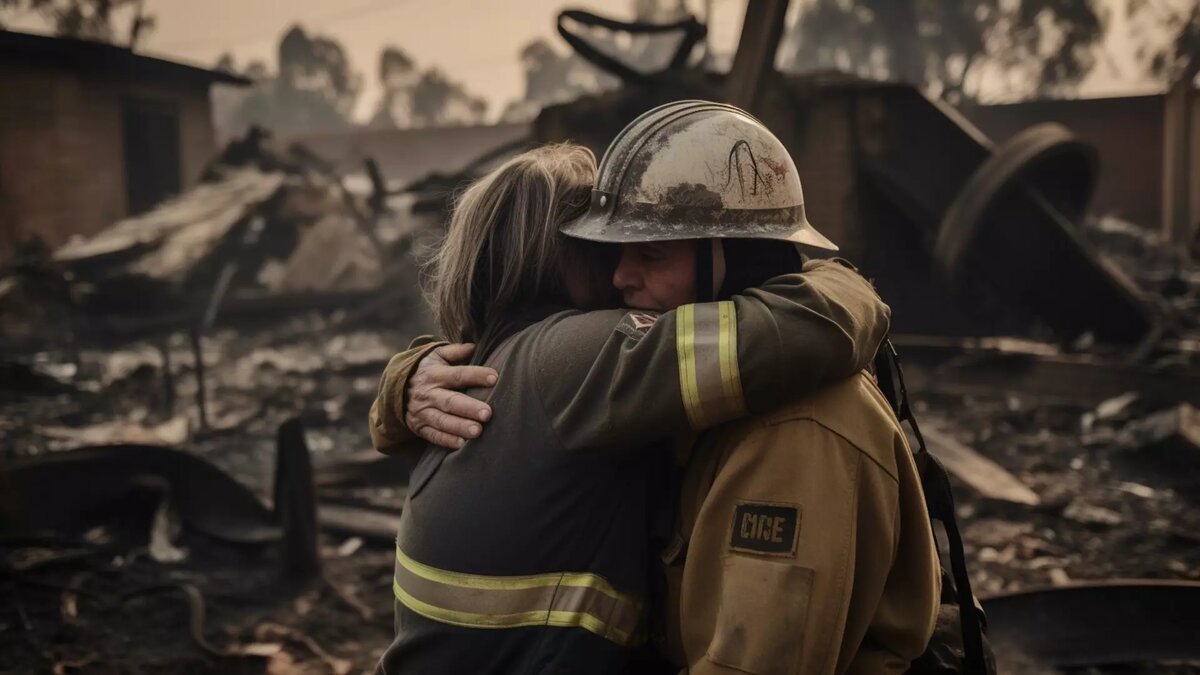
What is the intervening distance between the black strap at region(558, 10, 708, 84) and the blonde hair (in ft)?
13.4

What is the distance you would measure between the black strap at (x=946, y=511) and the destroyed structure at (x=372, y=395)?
131 centimetres

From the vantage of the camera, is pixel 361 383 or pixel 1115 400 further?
pixel 361 383

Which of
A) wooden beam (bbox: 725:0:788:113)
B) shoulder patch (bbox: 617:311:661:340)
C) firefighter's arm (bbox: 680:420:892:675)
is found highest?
wooden beam (bbox: 725:0:788:113)

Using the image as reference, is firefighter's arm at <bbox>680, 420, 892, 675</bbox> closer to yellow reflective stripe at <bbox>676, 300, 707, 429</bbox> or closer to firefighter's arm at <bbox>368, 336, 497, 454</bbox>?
yellow reflective stripe at <bbox>676, 300, 707, 429</bbox>

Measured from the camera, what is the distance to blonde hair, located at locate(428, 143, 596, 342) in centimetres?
183

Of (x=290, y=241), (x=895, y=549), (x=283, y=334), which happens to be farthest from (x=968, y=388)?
(x=290, y=241)

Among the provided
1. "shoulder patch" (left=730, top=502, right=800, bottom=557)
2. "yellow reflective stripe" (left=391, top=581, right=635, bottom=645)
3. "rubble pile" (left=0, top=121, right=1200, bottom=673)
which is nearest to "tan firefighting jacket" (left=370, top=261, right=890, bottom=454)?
"shoulder patch" (left=730, top=502, right=800, bottom=557)

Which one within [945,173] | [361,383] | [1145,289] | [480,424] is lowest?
[361,383]

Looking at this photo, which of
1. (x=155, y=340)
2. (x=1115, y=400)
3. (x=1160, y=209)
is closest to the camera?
(x=1115, y=400)

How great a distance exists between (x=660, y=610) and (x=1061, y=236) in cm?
663

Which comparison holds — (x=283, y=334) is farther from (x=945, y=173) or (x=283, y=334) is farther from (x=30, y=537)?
(x=945, y=173)

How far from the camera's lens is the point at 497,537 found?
1599 mm

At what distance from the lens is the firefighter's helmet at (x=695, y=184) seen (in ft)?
5.65

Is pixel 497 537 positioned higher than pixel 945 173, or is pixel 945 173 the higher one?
pixel 945 173
